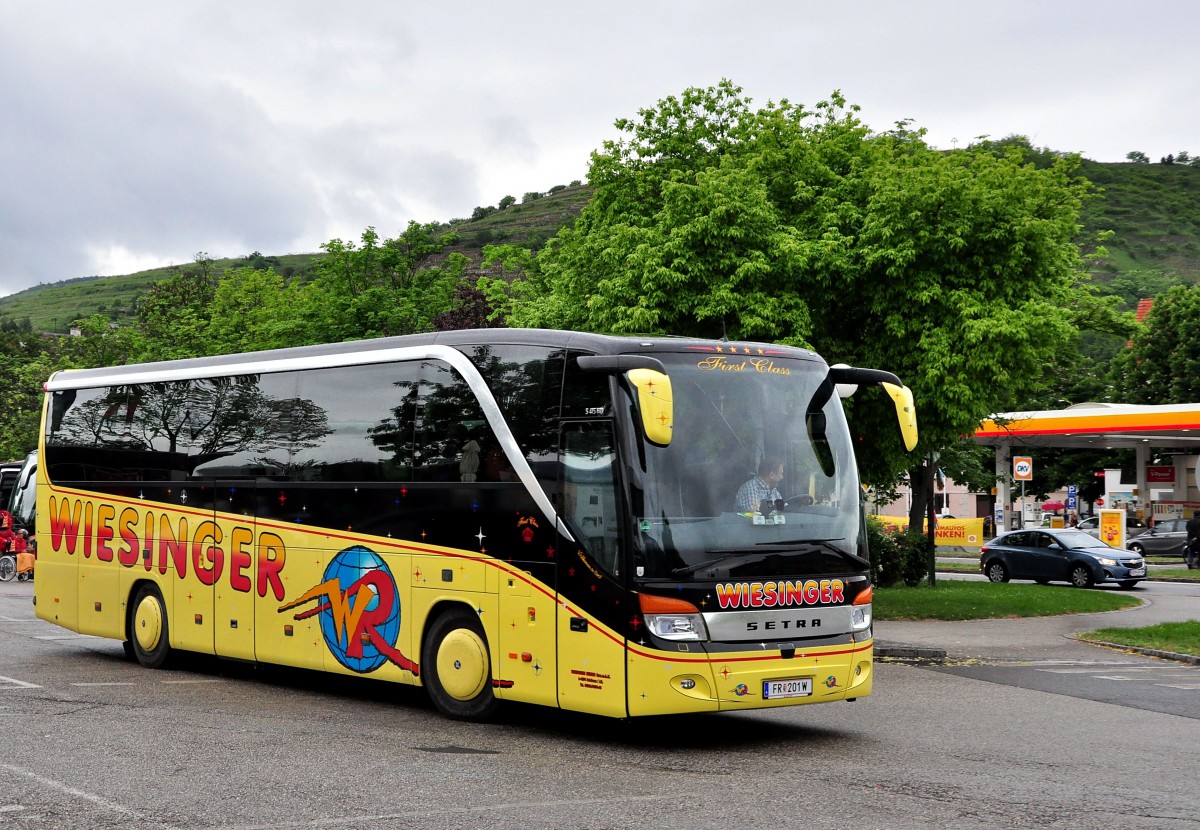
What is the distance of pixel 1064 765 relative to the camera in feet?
33.7

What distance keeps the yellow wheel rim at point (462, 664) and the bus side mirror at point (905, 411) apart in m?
3.98

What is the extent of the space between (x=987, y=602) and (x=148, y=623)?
53.9ft

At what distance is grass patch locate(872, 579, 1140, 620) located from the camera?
80.6 ft

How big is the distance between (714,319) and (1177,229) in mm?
A: 182952

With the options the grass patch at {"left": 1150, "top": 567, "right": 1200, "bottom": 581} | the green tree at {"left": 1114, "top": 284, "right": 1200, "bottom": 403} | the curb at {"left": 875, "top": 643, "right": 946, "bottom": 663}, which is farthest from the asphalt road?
the green tree at {"left": 1114, "top": 284, "right": 1200, "bottom": 403}

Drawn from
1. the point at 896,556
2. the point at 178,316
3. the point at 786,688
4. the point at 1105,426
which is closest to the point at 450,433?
the point at 786,688

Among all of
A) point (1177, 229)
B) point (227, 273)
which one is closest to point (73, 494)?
point (227, 273)

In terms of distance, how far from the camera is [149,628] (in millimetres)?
16516

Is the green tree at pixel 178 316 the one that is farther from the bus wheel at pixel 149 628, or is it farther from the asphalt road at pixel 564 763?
the asphalt road at pixel 564 763

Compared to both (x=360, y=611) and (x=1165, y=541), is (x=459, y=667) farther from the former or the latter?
(x=1165, y=541)

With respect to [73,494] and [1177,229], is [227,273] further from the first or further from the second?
[1177,229]

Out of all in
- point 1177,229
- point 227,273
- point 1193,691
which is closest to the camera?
point 1193,691

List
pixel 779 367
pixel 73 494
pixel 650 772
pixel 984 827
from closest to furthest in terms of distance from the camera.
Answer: pixel 984 827 < pixel 650 772 < pixel 779 367 < pixel 73 494

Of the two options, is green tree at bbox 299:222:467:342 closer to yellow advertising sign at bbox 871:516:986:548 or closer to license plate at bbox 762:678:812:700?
yellow advertising sign at bbox 871:516:986:548
